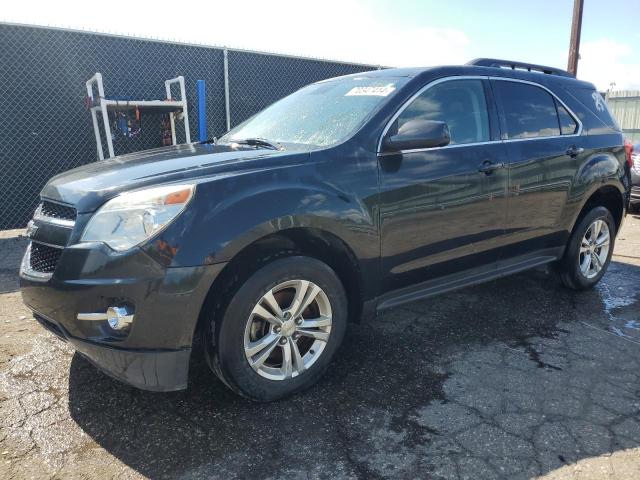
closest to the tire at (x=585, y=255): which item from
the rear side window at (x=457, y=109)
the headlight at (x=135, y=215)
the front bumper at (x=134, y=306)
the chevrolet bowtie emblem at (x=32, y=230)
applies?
the rear side window at (x=457, y=109)

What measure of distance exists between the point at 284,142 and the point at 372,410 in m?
1.67

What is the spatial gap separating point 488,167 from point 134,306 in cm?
240

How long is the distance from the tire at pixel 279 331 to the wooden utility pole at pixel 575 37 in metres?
11.8

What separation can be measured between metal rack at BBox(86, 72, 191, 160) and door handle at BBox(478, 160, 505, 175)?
5.17 m

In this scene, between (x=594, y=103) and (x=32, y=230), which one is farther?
(x=594, y=103)

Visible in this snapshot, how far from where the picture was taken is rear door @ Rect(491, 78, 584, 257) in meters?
3.67

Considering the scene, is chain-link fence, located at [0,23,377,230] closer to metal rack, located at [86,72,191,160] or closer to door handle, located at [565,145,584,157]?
metal rack, located at [86,72,191,160]

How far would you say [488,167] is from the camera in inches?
135

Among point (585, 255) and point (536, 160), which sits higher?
point (536, 160)

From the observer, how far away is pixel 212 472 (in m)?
2.19

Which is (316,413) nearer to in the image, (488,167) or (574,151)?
(488,167)

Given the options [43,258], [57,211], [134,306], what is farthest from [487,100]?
[43,258]

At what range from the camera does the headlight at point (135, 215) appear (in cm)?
225

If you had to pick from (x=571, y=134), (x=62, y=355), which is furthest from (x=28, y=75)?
(x=571, y=134)
